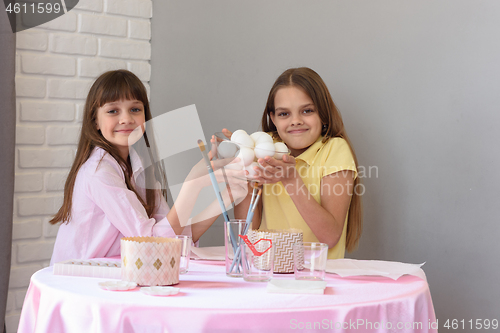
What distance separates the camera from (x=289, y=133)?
5.06 ft

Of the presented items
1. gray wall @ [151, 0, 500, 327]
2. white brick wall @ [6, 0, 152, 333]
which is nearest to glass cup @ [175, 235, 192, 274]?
gray wall @ [151, 0, 500, 327]

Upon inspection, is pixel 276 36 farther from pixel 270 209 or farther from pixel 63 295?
pixel 63 295

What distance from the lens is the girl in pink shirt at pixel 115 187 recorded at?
1380mm

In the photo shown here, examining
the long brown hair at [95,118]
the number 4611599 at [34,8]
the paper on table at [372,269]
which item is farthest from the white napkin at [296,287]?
the number 4611599 at [34,8]

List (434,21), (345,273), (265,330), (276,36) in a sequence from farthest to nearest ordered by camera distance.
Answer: (276,36)
(434,21)
(345,273)
(265,330)

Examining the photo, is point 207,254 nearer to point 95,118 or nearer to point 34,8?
point 95,118

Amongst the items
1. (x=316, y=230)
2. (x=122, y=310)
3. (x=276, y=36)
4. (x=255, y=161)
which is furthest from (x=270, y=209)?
(x=122, y=310)

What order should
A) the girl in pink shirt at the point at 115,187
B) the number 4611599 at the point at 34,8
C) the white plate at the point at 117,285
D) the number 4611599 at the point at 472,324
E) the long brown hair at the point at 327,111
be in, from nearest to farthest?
the white plate at the point at 117,285 < the number 4611599 at the point at 472,324 < the girl in pink shirt at the point at 115,187 < the long brown hair at the point at 327,111 < the number 4611599 at the point at 34,8

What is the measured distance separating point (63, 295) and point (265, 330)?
373mm

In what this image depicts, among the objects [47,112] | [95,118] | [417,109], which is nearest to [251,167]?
[417,109]

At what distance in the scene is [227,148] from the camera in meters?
1.12

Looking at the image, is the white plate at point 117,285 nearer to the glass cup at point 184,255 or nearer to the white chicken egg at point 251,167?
the glass cup at point 184,255

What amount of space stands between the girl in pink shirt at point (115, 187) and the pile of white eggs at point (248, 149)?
0.04m

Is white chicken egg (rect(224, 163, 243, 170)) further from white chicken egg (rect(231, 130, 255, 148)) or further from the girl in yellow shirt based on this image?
the girl in yellow shirt
